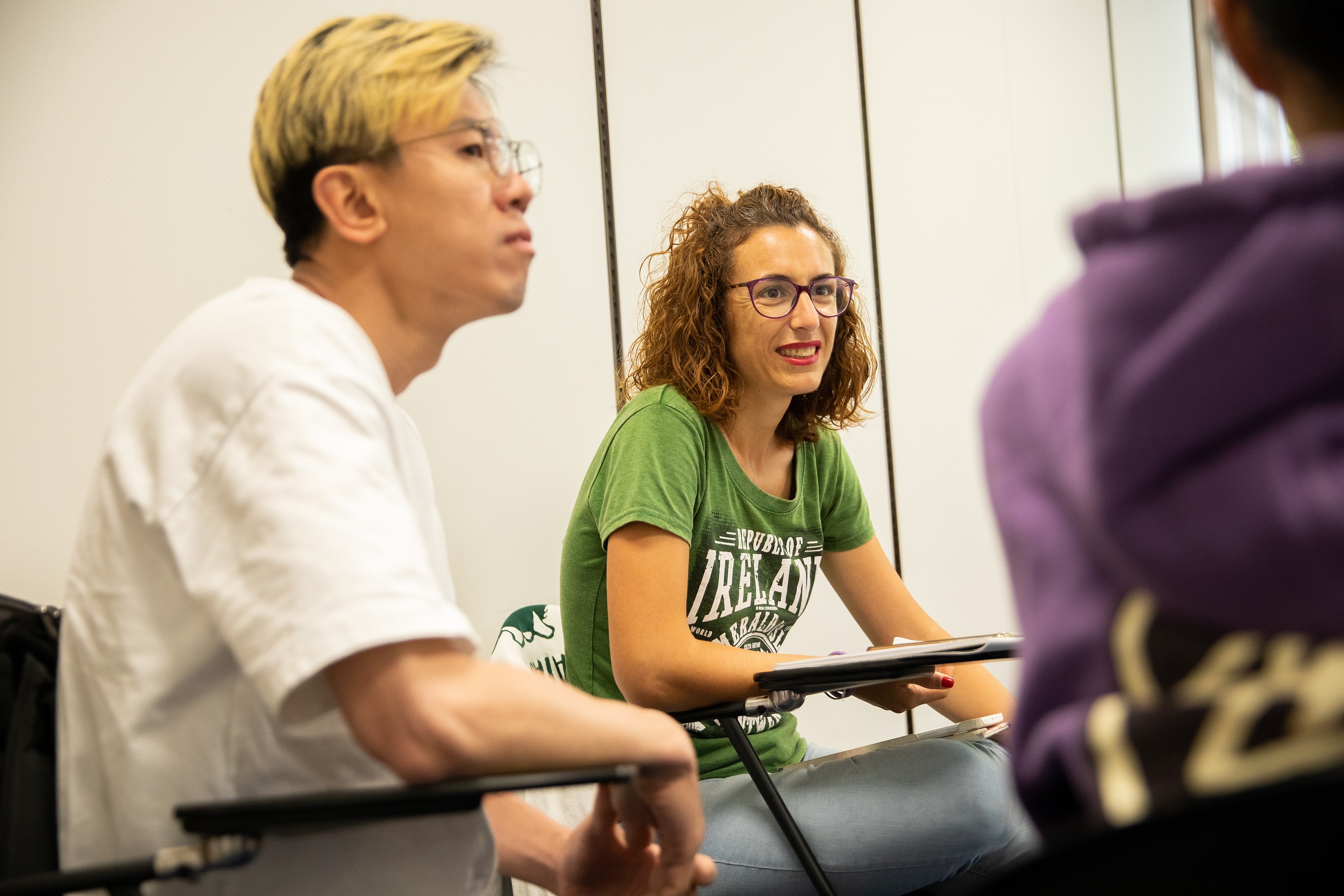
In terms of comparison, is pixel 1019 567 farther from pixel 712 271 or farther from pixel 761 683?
pixel 712 271

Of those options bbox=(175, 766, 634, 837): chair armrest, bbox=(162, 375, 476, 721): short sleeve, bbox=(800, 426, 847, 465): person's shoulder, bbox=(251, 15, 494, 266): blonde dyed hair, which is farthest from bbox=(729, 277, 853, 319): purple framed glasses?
bbox=(175, 766, 634, 837): chair armrest

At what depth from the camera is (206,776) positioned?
88cm

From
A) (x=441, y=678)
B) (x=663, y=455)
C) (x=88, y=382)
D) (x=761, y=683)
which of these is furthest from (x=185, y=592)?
(x=88, y=382)

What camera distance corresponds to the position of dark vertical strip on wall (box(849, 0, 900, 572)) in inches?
120

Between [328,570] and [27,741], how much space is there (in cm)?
36

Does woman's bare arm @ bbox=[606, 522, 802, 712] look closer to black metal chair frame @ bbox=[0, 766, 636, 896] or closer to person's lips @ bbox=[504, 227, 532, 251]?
person's lips @ bbox=[504, 227, 532, 251]

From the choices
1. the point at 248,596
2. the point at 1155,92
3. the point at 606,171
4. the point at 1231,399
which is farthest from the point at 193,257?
the point at 1155,92

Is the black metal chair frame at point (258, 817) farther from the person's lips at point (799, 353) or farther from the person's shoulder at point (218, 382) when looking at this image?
the person's lips at point (799, 353)

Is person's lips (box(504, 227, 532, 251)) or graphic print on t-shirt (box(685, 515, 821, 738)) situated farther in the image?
graphic print on t-shirt (box(685, 515, 821, 738))

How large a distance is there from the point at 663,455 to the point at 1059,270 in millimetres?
2469

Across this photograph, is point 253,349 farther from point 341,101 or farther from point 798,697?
point 798,697

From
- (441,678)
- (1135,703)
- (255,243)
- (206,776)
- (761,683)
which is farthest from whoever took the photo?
(255,243)

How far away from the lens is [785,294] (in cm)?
194

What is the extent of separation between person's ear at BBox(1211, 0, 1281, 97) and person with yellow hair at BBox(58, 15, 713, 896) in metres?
0.62
